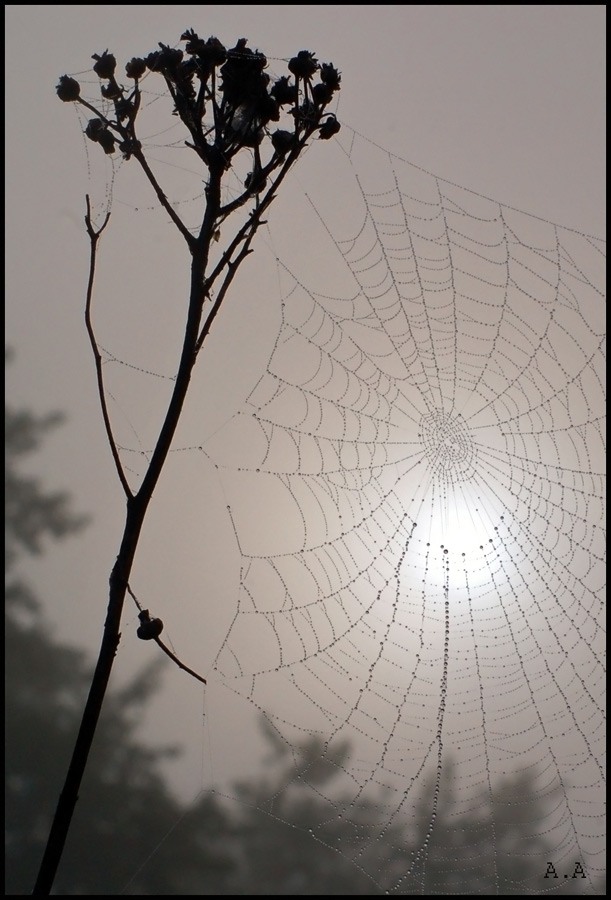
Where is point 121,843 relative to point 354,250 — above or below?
below

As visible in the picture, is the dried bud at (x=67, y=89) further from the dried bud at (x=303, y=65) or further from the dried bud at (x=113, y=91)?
the dried bud at (x=303, y=65)

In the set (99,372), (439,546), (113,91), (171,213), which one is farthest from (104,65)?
(439,546)

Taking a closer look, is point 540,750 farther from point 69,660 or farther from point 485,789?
point 69,660

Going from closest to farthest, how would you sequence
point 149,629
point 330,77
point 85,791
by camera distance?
point 149,629 → point 330,77 → point 85,791

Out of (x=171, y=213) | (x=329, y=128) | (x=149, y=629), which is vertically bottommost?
(x=149, y=629)

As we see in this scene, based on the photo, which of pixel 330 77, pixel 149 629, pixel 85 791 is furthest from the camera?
pixel 85 791

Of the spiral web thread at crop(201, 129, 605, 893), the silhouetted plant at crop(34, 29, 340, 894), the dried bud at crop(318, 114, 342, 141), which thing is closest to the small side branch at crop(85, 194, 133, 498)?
the silhouetted plant at crop(34, 29, 340, 894)

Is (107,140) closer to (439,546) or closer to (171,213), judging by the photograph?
(171,213)

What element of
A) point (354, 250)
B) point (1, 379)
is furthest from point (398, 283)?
point (1, 379)
